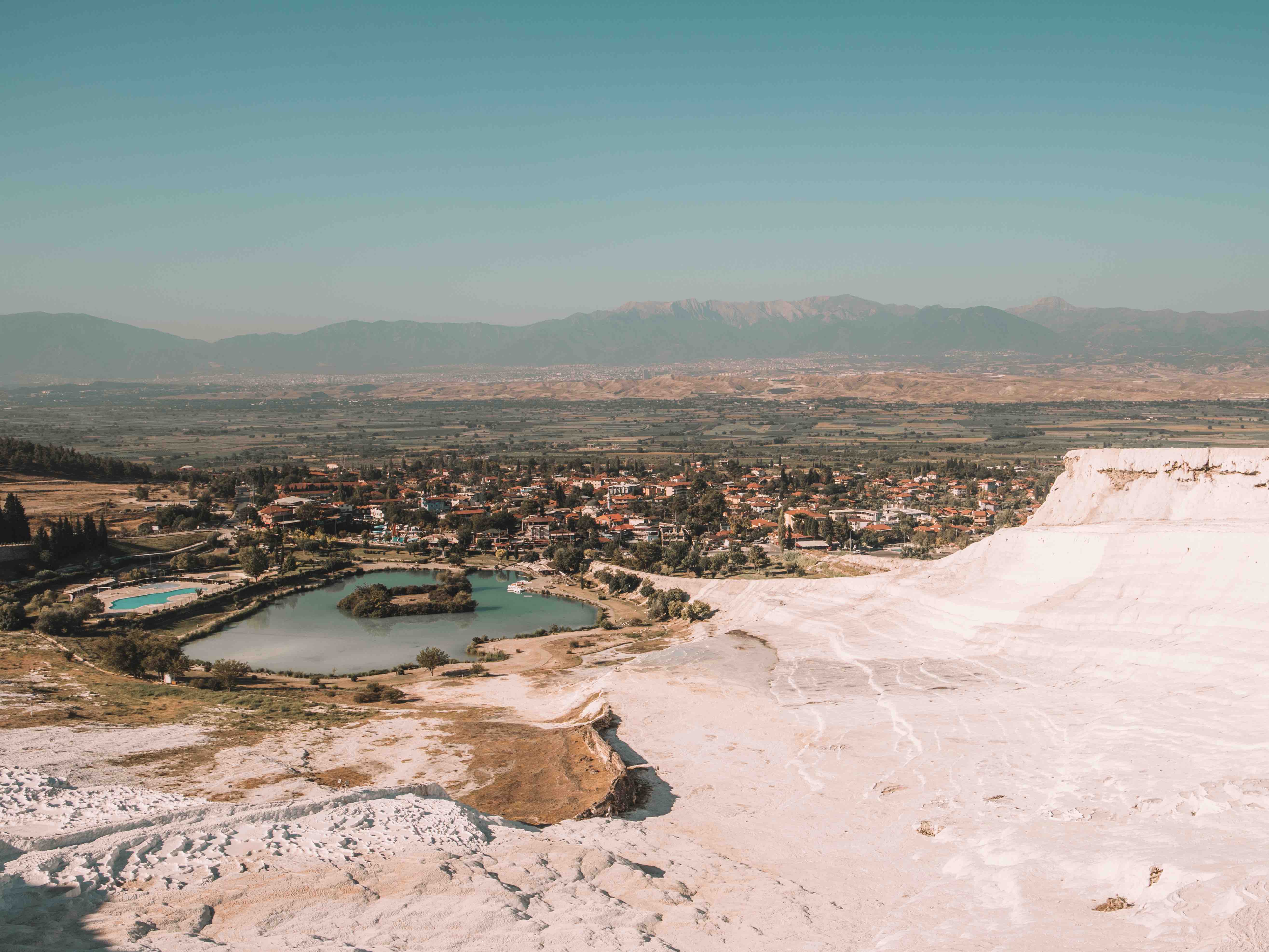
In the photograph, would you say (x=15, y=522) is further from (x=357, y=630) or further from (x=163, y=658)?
(x=163, y=658)

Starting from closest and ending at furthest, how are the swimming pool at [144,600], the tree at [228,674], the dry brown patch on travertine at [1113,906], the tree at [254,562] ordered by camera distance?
the dry brown patch on travertine at [1113,906] < the tree at [228,674] < the swimming pool at [144,600] < the tree at [254,562]

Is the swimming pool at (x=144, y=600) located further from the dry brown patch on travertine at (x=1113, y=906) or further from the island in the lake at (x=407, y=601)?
the dry brown patch on travertine at (x=1113, y=906)

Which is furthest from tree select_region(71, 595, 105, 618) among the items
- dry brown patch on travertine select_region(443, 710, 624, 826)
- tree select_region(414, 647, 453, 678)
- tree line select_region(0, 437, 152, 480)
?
tree line select_region(0, 437, 152, 480)

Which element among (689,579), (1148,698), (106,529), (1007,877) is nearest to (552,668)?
(689,579)

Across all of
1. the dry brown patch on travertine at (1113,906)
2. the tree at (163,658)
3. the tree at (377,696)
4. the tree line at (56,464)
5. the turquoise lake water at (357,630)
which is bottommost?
the turquoise lake water at (357,630)

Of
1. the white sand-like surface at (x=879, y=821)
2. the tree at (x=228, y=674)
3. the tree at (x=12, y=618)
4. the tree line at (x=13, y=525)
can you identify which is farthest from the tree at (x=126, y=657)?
→ the tree line at (x=13, y=525)

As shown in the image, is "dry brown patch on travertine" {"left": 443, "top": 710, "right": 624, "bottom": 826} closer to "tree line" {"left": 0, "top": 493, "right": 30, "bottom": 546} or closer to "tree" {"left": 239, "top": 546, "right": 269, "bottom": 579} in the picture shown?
"tree" {"left": 239, "top": 546, "right": 269, "bottom": 579}
